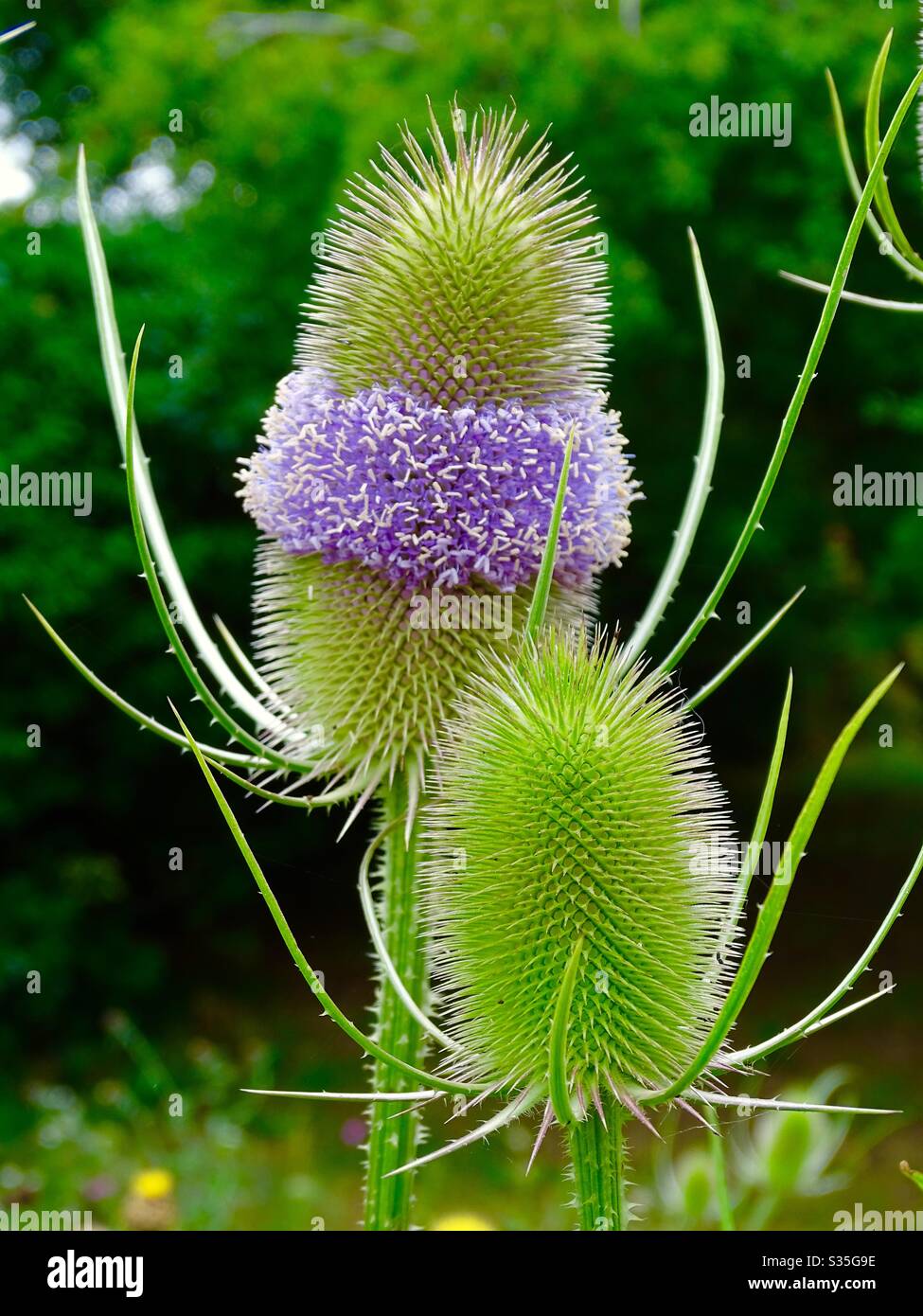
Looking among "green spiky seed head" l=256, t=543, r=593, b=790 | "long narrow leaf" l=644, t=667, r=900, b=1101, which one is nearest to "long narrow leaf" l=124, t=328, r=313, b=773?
"green spiky seed head" l=256, t=543, r=593, b=790

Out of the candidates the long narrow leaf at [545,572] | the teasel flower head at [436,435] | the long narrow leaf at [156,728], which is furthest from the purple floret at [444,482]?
the long narrow leaf at [156,728]

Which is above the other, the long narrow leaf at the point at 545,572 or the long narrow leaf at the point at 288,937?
the long narrow leaf at the point at 545,572

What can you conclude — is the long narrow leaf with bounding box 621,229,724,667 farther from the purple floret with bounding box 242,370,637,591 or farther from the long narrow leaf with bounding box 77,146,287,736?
the long narrow leaf with bounding box 77,146,287,736

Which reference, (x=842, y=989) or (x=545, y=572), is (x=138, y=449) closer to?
(x=545, y=572)

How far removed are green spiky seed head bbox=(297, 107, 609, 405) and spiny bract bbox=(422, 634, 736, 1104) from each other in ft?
1.32

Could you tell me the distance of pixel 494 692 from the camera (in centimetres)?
154

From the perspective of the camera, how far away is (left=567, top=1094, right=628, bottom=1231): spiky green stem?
4.89ft

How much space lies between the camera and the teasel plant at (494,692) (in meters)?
1.44

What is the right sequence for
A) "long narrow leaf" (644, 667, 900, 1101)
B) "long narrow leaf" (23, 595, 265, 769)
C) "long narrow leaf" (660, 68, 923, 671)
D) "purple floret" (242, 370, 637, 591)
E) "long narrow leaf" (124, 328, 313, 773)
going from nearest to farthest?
1. "long narrow leaf" (644, 667, 900, 1101)
2. "long narrow leaf" (660, 68, 923, 671)
3. "long narrow leaf" (124, 328, 313, 773)
4. "long narrow leaf" (23, 595, 265, 769)
5. "purple floret" (242, 370, 637, 591)

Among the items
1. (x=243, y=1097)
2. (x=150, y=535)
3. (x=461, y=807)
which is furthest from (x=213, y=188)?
(x=461, y=807)

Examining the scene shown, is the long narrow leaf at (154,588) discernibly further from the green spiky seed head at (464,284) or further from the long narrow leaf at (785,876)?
the long narrow leaf at (785,876)

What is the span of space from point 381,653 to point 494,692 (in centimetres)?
29

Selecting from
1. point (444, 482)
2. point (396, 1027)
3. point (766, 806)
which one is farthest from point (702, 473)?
point (396, 1027)
